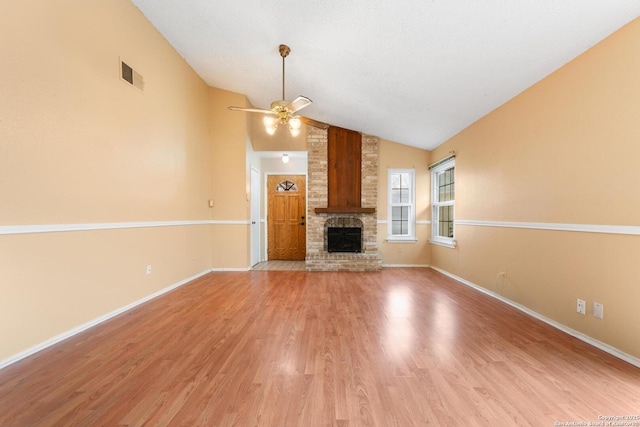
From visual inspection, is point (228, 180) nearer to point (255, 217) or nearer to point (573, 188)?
point (255, 217)

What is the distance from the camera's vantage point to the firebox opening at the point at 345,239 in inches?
229

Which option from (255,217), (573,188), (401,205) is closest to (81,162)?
(255,217)

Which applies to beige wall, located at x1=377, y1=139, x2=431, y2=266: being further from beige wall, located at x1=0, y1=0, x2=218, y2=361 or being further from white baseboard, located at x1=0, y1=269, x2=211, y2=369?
white baseboard, located at x1=0, y1=269, x2=211, y2=369

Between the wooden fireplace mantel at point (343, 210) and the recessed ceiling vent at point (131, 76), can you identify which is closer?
the recessed ceiling vent at point (131, 76)

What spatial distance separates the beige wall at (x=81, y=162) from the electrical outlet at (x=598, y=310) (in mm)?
4273

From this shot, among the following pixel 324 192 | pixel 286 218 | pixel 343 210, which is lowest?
pixel 286 218

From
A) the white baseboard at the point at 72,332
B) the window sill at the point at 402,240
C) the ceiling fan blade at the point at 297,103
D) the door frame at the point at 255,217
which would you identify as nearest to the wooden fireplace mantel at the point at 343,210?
the window sill at the point at 402,240

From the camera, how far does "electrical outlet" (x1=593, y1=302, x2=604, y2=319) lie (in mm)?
2140

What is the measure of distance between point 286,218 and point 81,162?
180 inches

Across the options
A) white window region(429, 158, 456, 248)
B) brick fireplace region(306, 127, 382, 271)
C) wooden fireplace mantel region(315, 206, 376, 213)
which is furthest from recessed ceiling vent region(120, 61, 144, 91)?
white window region(429, 158, 456, 248)

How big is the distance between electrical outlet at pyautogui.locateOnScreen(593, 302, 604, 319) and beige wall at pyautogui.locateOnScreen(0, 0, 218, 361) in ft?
14.0

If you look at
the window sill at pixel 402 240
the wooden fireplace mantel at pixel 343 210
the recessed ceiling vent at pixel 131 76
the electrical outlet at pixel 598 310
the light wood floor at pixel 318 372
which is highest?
the recessed ceiling vent at pixel 131 76

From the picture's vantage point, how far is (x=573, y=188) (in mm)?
2387

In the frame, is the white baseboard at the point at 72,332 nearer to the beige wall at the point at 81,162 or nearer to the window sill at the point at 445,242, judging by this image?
the beige wall at the point at 81,162
